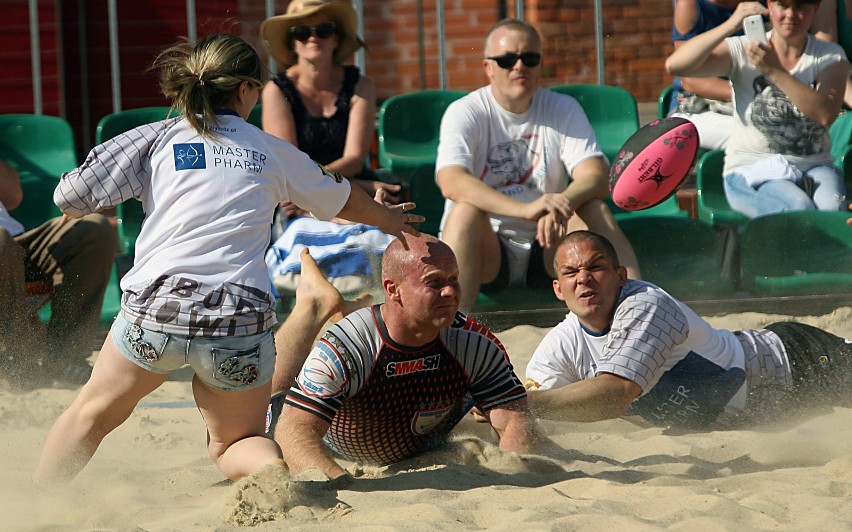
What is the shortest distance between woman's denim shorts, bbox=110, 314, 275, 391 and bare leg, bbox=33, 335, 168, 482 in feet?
0.15

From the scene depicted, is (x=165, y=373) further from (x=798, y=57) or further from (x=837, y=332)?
(x=798, y=57)

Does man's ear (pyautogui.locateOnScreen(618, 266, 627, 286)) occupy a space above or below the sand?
above

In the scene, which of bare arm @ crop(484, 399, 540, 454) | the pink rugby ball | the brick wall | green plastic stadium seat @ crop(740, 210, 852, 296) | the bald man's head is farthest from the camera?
the brick wall

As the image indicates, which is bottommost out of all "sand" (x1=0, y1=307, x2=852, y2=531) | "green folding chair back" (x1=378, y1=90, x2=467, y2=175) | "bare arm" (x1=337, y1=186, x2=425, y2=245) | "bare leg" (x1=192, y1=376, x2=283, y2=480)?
"sand" (x1=0, y1=307, x2=852, y2=531)

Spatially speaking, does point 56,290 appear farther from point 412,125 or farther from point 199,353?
point 199,353

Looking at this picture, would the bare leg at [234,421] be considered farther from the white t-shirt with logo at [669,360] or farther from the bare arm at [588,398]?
the white t-shirt with logo at [669,360]

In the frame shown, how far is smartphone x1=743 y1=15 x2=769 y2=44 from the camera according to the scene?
20.8 ft

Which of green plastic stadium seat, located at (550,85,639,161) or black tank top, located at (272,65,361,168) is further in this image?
green plastic stadium seat, located at (550,85,639,161)

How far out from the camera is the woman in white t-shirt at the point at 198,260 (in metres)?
3.31

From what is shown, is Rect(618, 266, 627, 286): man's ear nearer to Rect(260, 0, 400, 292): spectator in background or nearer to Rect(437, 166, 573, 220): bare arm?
Rect(437, 166, 573, 220): bare arm

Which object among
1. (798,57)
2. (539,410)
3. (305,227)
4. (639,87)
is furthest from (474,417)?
(639,87)

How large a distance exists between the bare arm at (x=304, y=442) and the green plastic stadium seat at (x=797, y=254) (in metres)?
3.36

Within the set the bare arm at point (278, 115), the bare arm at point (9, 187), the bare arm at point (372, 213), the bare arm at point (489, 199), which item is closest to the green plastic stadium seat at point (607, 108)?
the bare arm at point (489, 199)

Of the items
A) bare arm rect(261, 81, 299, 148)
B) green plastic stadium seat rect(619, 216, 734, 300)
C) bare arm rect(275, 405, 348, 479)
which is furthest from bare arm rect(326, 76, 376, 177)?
bare arm rect(275, 405, 348, 479)
